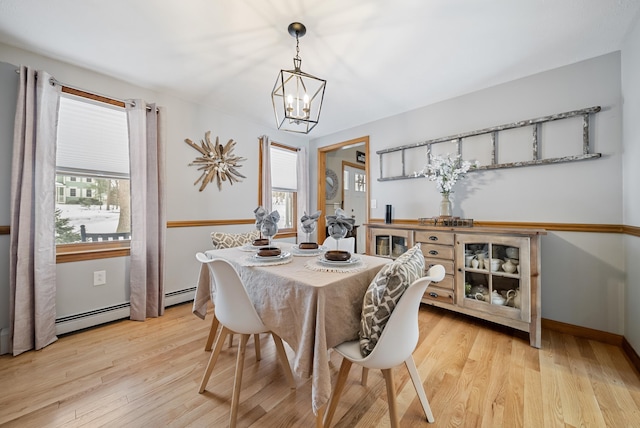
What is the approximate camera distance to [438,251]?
7.91 feet

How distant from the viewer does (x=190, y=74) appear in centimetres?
233

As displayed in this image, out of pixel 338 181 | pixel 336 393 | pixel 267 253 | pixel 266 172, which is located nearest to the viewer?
pixel 336 393

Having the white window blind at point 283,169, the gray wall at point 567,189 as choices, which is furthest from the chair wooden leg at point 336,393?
the white window blind at point 283,169

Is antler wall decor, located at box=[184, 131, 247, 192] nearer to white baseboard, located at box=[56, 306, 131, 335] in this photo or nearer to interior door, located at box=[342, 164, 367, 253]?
white baseboard, located at box=[56, 306, 131, 335]

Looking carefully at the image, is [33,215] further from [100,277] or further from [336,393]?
[336,393]

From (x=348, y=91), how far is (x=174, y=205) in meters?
2.32

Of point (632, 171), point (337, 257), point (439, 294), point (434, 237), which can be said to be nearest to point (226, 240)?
point (337, 257)

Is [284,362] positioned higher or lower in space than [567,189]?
lower

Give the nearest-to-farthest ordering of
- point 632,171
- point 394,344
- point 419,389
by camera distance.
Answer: point 394,344, point 419,389, point 632,171

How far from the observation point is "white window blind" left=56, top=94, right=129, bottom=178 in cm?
216

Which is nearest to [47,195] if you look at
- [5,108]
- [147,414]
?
[5,108]

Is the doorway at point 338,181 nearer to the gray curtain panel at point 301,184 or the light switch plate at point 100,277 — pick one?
the gray curtain panel at point 301,184

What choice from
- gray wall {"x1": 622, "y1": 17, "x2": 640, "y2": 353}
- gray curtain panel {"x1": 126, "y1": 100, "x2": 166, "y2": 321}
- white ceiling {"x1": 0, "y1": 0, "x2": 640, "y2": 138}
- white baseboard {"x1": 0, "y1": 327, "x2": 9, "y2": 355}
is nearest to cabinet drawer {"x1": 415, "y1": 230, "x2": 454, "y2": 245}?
gray wall {"x1": 622, "y1": 17, "x2": 640, "y2": 353}

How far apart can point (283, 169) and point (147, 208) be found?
1997mm
